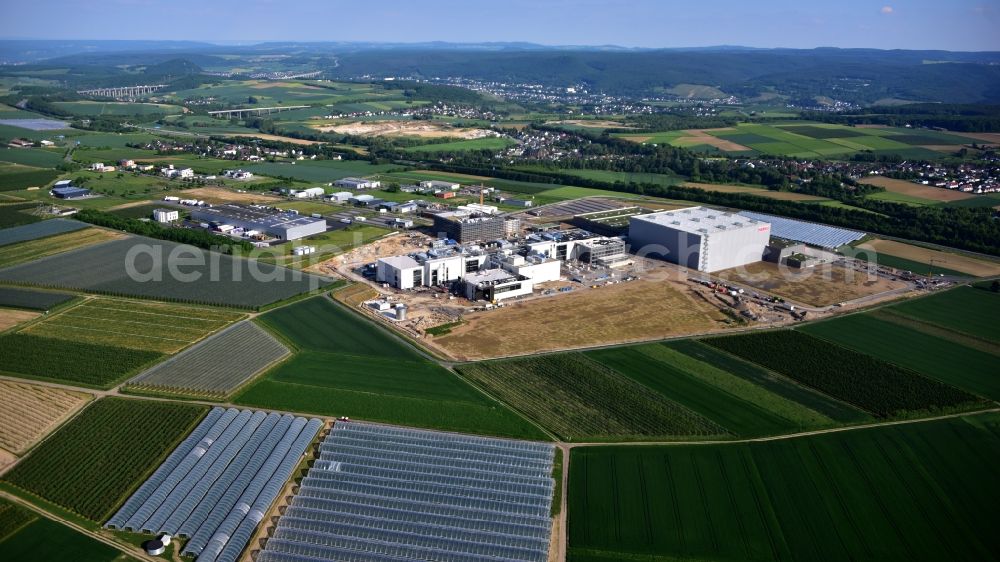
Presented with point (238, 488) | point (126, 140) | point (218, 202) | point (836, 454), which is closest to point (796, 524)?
point (836, 454)

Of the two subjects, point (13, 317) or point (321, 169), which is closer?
point (13, 317)

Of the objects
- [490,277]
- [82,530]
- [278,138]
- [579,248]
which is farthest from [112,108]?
[82,530]

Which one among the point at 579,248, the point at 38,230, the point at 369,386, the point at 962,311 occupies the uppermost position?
the point at 579,248

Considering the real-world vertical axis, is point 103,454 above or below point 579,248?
below

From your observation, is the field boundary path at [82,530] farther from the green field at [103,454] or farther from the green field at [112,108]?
the green field at [112,108]

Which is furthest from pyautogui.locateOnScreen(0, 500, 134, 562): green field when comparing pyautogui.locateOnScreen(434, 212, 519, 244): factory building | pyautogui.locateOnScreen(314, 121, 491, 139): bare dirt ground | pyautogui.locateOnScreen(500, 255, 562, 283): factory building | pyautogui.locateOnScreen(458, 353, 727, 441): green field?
pyautogui.locateOnScreen(314, 121, 491, 139): bare dirt ground

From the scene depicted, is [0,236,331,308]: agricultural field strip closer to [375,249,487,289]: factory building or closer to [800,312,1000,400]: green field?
[375,249,487,289]: factory building

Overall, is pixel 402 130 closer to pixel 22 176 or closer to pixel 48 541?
pixel 22 176
